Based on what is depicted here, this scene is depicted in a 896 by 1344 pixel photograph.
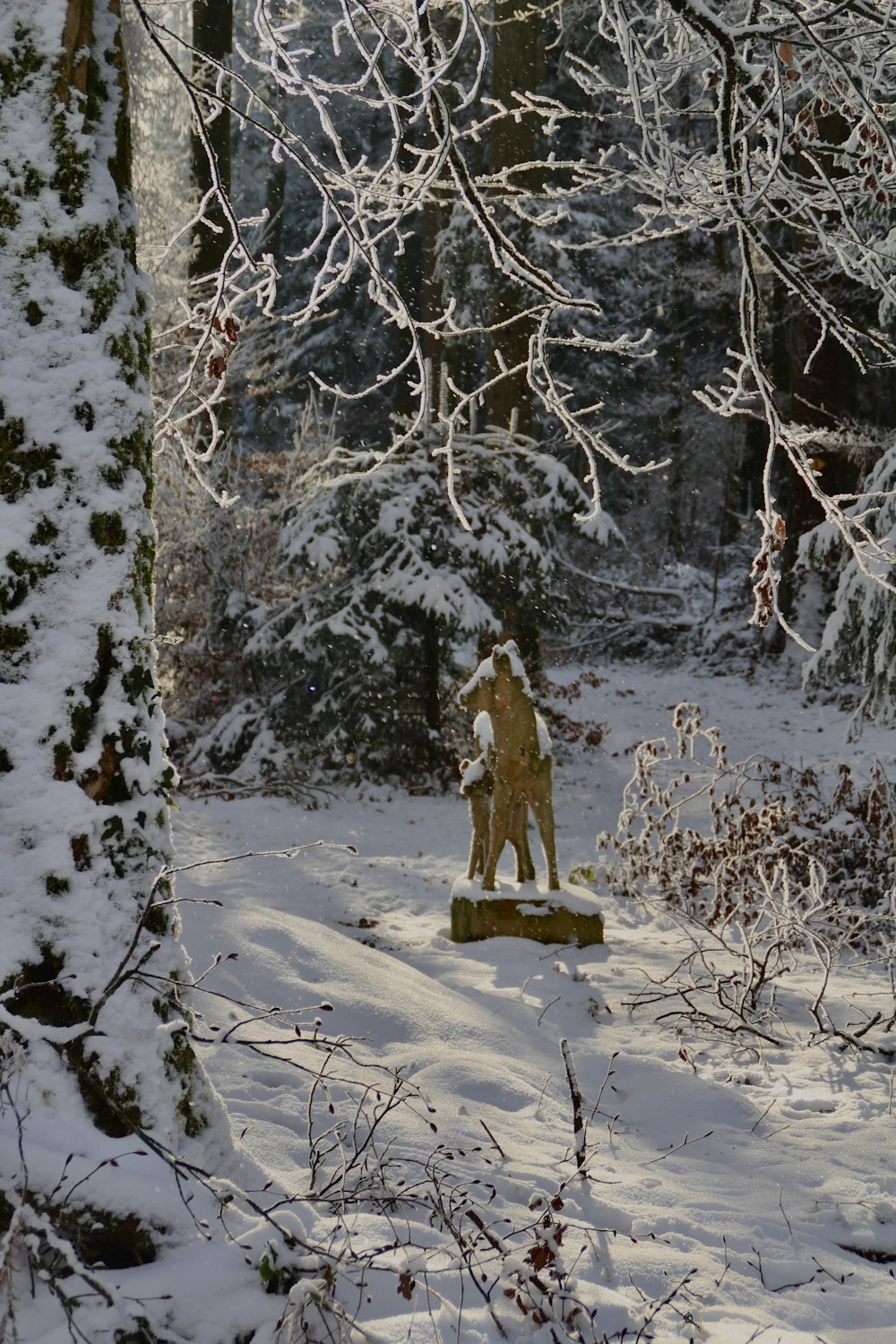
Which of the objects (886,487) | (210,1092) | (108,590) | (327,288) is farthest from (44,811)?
(886,487)

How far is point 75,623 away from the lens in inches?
87.7

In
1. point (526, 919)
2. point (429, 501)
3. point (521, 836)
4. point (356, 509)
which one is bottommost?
point (526, 919)

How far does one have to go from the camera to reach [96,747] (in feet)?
7.35

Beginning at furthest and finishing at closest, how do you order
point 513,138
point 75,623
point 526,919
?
point 513,138 → point 526,919 → point 75,623

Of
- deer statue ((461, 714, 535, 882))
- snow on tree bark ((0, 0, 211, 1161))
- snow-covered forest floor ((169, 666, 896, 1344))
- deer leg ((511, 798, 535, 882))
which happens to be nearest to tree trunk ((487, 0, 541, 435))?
deer statue ((461, 714, 535, 882))

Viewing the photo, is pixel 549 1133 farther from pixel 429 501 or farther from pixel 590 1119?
pixel 429 501

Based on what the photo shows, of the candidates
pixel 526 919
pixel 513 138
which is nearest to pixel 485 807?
pixel 526 919

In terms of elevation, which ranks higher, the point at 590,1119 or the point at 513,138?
the point at 513,138

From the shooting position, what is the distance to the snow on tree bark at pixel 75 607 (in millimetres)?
2158

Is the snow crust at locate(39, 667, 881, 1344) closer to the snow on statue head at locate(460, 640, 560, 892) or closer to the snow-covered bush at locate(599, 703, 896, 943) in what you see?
the snow-covered bush at locate(599, 703, 896, 943)

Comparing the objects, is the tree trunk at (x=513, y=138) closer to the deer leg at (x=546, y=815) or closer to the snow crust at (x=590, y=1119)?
the deer leg at (x=546, y=815)

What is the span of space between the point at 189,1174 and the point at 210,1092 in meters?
0.26

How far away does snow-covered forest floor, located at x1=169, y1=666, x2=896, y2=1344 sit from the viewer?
2373 millimetres

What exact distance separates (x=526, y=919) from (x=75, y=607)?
4640 millimetres
